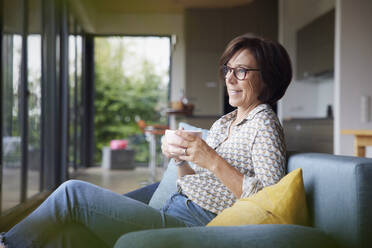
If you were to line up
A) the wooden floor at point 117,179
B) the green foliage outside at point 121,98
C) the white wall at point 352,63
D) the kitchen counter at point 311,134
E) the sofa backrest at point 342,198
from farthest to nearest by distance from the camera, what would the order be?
the green foliage outside at point 121,98 → the wooden floor at point 117,179 → the kitchen counter at point 311,134 → the white wall at point 352,63 → the sofa backrest at point 342,198

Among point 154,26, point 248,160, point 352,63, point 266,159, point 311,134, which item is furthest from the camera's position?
point 154,26

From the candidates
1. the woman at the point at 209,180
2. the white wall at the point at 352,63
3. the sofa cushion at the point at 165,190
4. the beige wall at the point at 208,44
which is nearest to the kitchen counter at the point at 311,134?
the white wall at the point at 352,63

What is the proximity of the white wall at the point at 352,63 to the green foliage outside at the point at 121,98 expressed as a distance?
5242 mm

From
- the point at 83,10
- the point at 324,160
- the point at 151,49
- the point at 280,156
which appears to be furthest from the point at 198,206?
the point at 151,49

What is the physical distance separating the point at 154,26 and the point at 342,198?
7.79m

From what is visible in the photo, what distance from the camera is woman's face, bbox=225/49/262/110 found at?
1.54 metres

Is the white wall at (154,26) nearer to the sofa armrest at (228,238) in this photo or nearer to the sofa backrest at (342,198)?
the sofa backrest at (342,198)

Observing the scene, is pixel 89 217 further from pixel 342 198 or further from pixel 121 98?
pixel 121 98

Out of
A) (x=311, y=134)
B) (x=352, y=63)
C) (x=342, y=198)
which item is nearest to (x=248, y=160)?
(x=342, y=198)

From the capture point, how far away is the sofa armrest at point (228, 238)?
3.06ft

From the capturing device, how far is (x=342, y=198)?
110 centimetres

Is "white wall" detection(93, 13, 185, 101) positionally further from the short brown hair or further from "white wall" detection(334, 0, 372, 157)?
the short brown hair

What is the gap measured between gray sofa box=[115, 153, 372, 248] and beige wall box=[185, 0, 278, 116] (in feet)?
21.2

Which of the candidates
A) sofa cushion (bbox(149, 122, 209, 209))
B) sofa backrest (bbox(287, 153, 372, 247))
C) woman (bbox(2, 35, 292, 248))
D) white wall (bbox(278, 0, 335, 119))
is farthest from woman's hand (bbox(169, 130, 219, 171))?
white wall (bbox(278, 0, 335, 119))
